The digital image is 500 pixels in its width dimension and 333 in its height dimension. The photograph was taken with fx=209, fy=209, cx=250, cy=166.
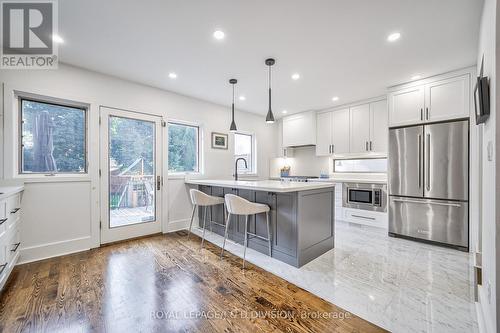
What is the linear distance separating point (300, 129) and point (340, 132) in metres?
1.01

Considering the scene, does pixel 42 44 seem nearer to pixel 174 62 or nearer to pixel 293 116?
pixel 174 62

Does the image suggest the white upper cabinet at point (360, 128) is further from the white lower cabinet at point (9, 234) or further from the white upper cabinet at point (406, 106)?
the white lower cabinet at point (9, 234)

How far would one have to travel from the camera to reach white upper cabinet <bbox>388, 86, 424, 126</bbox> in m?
3.27

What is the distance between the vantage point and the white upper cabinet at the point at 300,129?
511cm

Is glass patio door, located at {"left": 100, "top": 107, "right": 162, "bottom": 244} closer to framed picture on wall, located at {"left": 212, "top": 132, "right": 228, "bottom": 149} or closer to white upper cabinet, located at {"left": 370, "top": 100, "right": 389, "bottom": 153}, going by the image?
framed picture on wall, located at {"left": 212, "top": 132, "right": 228, "bottom": 149}

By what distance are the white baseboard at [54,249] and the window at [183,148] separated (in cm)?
162

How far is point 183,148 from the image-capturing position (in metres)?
4.13

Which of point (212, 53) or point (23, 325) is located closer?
point (23, 325)

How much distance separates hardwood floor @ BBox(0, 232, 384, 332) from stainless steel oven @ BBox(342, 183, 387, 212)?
272cm

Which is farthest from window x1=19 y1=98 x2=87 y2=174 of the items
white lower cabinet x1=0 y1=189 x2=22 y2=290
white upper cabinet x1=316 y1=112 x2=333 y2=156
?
white upper cabinet x1=316 y1=112 x2=333 y2=156

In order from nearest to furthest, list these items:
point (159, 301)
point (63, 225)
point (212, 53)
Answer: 1. point (159, 301)
2. point (212, 53)
3. point (63, 225)

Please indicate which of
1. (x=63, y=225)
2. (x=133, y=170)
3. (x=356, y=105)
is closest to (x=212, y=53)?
(x=133, y=170)

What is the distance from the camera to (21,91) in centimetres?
253

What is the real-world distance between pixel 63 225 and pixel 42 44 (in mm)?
2241
